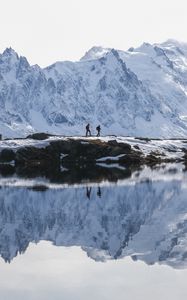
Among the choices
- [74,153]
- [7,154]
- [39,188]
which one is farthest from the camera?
[74,153]

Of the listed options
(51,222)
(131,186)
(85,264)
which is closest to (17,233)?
(51,222)

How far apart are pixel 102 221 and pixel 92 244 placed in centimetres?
1112

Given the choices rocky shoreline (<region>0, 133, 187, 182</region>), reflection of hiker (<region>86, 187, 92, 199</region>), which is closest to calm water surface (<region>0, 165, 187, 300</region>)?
reflection of hiker (<region>86, 187, 92, 199</region>)

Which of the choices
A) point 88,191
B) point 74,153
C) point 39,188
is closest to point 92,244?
point 88,191

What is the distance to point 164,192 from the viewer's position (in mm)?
78938

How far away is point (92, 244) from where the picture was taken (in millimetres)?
42406

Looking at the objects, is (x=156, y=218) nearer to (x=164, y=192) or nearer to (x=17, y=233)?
(x=17, y=233)

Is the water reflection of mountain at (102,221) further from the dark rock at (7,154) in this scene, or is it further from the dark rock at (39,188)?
the dark rock at (7,154)

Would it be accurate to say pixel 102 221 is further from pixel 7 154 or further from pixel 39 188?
pixel 7 154

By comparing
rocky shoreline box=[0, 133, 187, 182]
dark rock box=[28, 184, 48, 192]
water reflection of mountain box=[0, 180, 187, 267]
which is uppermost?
water reflection of mountain box=[0, 180, 187, 267]

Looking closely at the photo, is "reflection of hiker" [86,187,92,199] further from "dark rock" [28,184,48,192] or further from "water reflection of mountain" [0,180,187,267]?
"dark rock" [28,184,48,192]

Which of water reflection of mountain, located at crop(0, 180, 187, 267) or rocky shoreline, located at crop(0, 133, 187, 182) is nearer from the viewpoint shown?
water reflection of mountain, located at crop(0, 180, 187, 267)

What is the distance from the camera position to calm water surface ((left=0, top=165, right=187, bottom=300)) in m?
30.5

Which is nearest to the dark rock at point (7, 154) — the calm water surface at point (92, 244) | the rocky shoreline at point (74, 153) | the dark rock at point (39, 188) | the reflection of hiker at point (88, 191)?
the rocky shoreline at point (74, 153)
